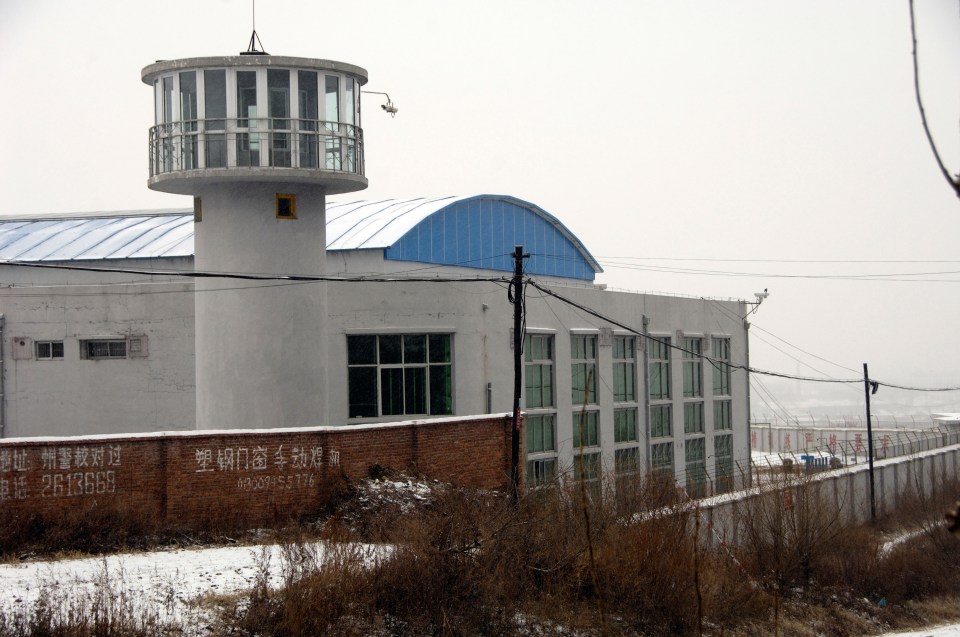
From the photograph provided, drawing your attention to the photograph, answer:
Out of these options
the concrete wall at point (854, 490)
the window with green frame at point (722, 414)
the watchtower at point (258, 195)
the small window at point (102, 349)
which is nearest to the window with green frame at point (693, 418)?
the window with green frame at point (722, 414)

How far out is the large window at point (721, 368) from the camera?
42594 mm

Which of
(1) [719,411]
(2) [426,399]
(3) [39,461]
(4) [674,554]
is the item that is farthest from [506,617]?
(1) [719,411]

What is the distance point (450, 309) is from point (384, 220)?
6.51 metres

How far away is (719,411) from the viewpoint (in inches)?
1688

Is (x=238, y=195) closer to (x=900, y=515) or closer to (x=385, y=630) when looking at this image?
(x=385, y=630)

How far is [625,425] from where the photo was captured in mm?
36562

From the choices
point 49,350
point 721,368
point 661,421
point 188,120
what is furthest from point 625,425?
point 188,120

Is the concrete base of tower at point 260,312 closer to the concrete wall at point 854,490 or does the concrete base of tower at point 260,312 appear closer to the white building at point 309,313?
the white building at point 309,313

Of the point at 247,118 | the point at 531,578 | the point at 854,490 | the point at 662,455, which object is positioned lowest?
the point at 854,490

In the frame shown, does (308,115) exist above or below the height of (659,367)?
above

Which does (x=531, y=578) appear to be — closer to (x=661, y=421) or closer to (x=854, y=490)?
(x=661, y=421)

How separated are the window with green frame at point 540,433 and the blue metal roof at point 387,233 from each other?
19.6 feet

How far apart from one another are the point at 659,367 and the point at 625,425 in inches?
119

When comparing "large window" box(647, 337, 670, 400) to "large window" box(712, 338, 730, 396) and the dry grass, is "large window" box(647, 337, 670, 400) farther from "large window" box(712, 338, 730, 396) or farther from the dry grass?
the dry grass
